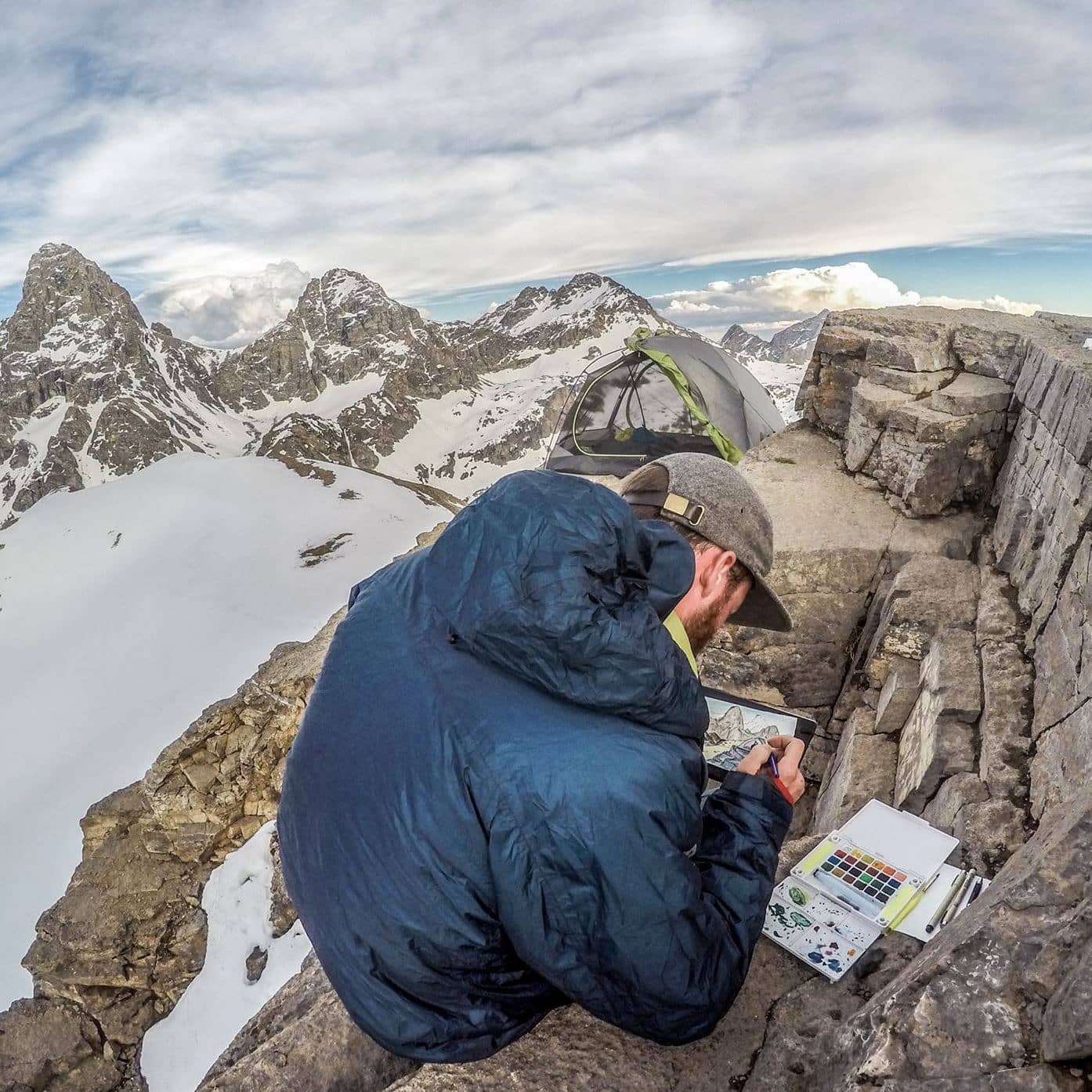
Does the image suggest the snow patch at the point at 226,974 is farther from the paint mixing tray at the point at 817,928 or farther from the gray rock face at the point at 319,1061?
the paint mixing tray at the point at 817,928

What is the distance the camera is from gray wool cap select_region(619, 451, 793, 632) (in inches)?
105

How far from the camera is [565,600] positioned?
1.86 metres

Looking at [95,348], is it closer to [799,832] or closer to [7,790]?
[7,790]

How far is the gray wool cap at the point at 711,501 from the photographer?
8.75 feet

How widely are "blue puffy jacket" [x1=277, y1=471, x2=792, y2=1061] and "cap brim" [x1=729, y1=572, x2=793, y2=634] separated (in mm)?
895

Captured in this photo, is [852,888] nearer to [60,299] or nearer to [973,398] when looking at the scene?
[973,398]

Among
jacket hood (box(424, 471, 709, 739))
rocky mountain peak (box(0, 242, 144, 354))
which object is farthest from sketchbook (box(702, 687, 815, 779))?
rocky mountain peak (box(0, 242, 144, 354))

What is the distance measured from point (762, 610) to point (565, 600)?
4.90 feet

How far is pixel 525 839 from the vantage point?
1.86 m

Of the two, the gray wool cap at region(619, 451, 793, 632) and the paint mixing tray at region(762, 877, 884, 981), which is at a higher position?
the gray wool cap at region(619, 451, 793, 632)

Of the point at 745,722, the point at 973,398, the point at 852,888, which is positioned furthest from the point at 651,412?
the point at 852,888

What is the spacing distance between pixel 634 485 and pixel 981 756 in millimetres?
2788

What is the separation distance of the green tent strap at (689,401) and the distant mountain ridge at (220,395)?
116770 millimetres

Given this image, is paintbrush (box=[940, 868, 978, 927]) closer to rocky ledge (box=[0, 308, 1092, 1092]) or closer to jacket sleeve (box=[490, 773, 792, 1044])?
rocky ledge (box=[0, 308, 1092, 1092])
